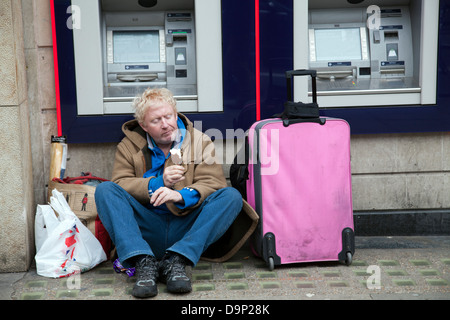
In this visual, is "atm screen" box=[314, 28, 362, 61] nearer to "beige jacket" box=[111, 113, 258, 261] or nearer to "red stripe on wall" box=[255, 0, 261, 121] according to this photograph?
"red stripe on wall" box=[255, 0, 261, 121]

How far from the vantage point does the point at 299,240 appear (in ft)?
11.2

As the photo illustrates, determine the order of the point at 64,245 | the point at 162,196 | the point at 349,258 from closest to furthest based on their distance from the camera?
the point at 162,196, the point at 64,245, the point at 349,258

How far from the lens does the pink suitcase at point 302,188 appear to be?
337 cm

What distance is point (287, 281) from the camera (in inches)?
128

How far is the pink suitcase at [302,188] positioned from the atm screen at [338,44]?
0.59 metres

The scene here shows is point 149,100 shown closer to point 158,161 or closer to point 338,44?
point 158,161

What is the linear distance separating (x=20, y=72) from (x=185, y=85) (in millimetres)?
1040

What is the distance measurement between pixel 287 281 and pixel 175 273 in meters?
0.63

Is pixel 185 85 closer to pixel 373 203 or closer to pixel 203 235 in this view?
pixel 203 235

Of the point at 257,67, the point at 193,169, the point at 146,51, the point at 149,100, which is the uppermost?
the point at 146,51

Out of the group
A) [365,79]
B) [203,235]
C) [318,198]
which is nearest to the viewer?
[203,235]

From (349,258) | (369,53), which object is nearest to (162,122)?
(349,258)

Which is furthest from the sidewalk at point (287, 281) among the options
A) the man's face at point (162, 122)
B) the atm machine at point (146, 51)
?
the atm machine at point (146, 51)

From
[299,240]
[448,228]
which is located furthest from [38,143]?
[448,228]
